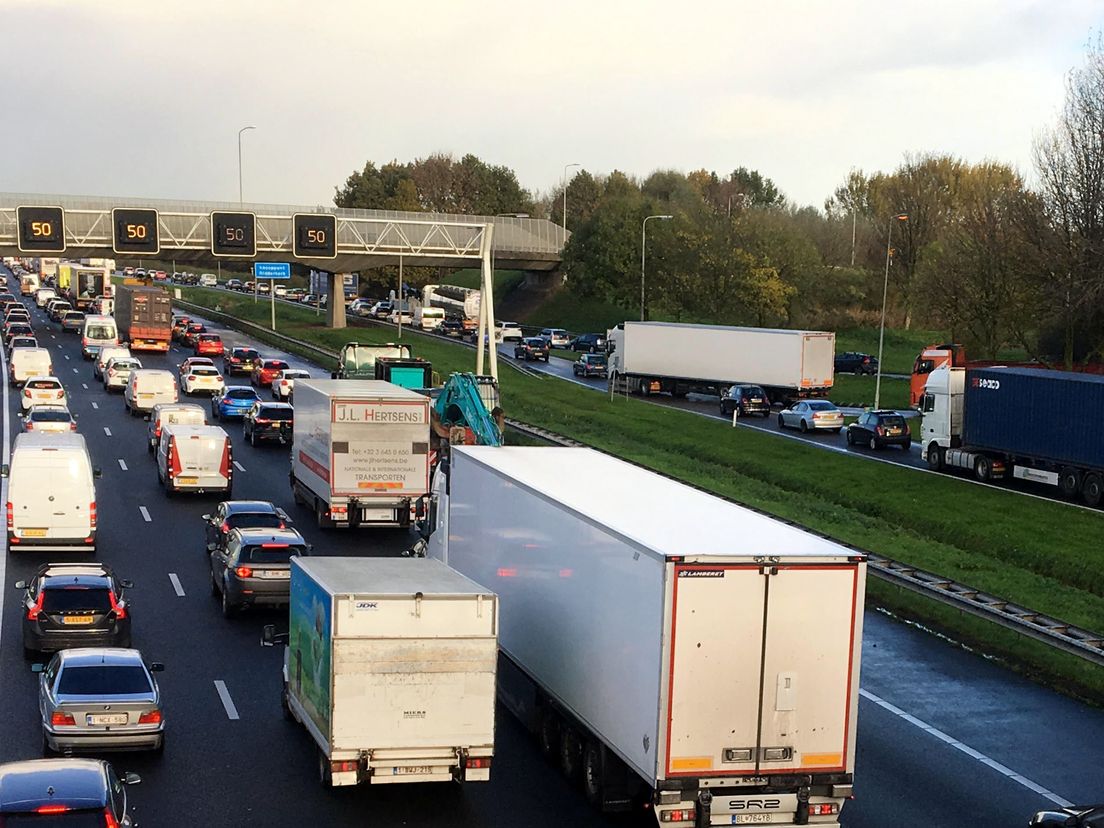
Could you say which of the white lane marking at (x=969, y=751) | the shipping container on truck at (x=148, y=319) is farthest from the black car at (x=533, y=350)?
the white lane marking at (x=969, y=751)

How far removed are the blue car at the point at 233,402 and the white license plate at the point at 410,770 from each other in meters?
40.0

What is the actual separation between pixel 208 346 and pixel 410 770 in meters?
70.9

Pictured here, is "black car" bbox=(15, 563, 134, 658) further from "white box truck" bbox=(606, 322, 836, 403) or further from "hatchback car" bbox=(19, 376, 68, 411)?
"white box truck" bbox=(606, 322, 836, 403)

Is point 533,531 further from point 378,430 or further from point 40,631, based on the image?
point 378,430

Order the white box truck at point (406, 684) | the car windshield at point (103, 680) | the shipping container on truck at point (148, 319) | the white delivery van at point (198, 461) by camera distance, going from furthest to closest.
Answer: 1. the shipping container on truck at point (148, 319)
2. the white delivery van at point (198, 461)
3. the car windshield at point (103, 680)
4. the white box truck at point (406, 684)

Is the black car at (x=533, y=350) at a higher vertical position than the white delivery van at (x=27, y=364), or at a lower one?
lower

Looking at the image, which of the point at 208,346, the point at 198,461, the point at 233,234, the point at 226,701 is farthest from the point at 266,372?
the point at 226,701

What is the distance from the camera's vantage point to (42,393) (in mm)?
53625

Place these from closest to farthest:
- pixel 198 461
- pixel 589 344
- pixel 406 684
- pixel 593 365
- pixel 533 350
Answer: pixel 406 684
pixel 198 461
pixel 593 365
pixel 533 350
pixel 589 344

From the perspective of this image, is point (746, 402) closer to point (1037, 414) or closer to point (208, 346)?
point (1037, 414)

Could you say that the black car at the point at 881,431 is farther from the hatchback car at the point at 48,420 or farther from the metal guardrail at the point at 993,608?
the hatchback car at the point at 48,420

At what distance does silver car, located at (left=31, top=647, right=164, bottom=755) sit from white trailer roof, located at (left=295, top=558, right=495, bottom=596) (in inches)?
99.1

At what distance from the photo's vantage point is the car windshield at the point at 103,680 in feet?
57.7

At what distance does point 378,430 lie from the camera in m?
33.8
